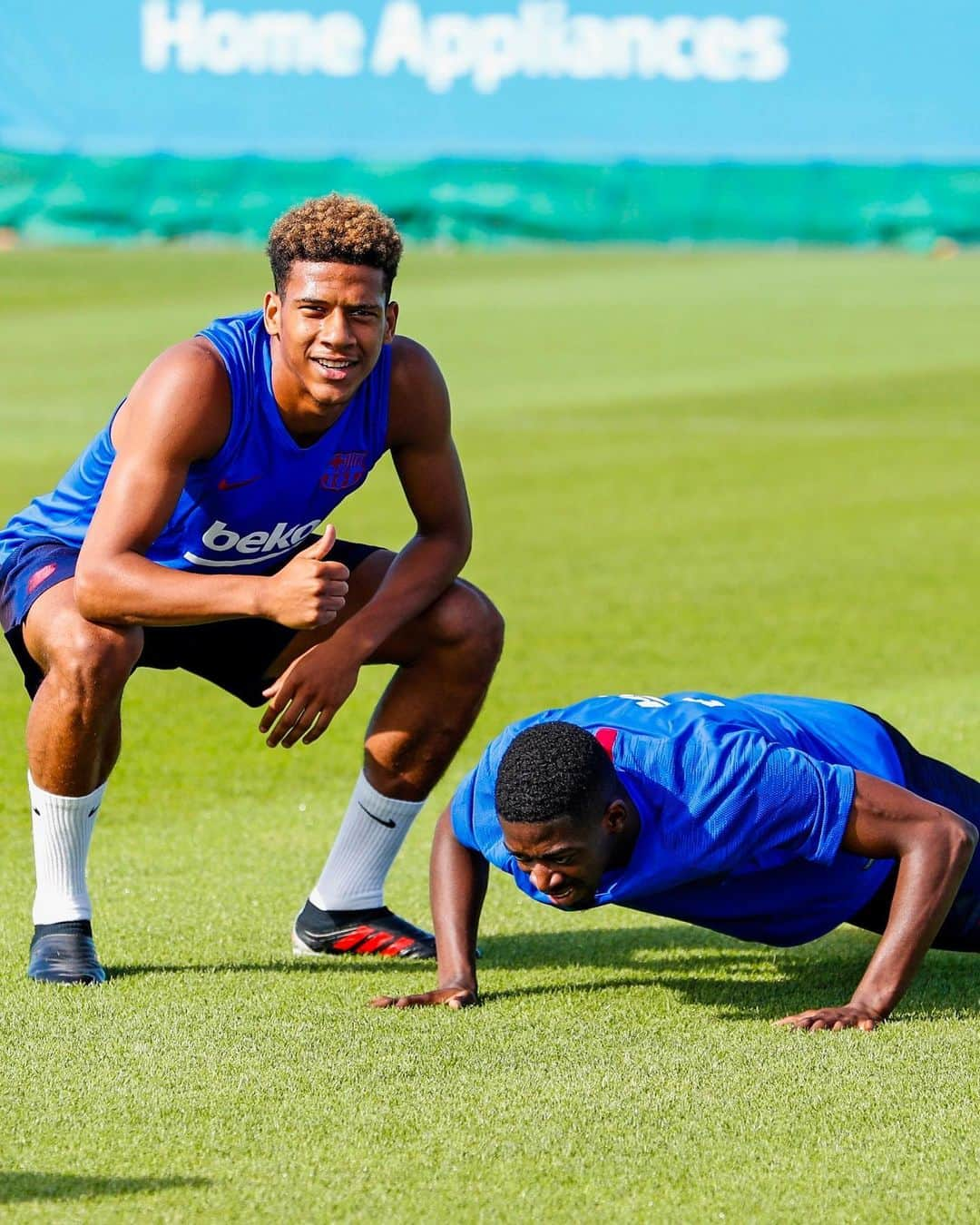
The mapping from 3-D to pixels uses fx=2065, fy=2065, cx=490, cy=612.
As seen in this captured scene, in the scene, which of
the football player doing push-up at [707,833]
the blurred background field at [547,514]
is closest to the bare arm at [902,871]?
the football player doing push-up at [707,833]

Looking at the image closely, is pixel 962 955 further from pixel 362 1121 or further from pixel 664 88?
pixel 664 88

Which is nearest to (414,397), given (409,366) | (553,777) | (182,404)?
(409,366)

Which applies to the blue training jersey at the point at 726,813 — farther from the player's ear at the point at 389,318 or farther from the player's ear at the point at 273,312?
the player's ear at the point at 273,312

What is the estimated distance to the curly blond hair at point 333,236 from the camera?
480 centimetres

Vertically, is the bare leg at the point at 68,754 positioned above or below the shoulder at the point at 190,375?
below

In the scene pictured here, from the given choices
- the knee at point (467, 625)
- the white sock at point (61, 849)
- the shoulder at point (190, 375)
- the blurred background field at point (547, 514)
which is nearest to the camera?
the blurred background field at point (547, 514)

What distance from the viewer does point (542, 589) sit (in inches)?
432

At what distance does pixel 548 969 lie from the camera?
5262mm

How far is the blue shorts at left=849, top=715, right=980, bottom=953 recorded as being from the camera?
4992mm

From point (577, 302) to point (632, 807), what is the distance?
2518 cm

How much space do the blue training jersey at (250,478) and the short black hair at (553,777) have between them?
1.06m

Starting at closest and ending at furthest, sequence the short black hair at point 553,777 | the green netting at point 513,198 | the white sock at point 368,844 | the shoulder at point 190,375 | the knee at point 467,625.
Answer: the short black hair at point 553,777, the shoulder at point 190,375, the knee at point 467,625, the white sock at point 368,844, the green netting at point 513,198

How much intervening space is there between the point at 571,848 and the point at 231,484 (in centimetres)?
135

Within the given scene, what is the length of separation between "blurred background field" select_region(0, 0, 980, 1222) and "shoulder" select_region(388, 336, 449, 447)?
138 cm
